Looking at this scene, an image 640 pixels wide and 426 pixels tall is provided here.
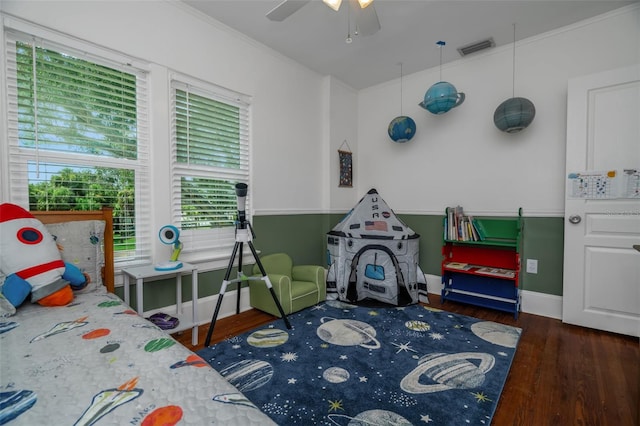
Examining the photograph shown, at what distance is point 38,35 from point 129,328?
6.52 feet

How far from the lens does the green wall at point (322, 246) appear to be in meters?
2.56

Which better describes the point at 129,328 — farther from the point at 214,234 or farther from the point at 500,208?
the point at 500,208

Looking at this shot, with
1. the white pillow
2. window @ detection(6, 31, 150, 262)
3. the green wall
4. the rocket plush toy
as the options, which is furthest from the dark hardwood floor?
window @ detection(6, 31, 150, 262)

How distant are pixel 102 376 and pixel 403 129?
133 inches

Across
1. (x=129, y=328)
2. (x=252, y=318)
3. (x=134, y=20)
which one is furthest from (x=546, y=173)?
(x=134, y=20)

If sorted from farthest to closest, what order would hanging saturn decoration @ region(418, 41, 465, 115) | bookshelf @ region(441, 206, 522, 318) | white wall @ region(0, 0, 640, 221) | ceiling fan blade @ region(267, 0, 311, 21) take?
1. bookshelf @ region(441, 206, 522, 318)
2. hanging saturn decoration @ region(418, 41, 465, 115)
3. white wall @ region(0, 0, 640, 221)
4. ceiling fan blade @ region(267, 0, 311, 21)

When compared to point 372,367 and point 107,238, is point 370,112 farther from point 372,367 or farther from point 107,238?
point 107,238

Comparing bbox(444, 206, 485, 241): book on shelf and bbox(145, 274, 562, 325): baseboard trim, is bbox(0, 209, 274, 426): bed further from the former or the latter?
bbox(444, 206, 485, 241): book on shelf

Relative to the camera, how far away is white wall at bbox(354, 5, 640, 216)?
8.73 ft

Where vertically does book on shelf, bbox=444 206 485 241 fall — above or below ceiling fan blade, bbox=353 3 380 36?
below

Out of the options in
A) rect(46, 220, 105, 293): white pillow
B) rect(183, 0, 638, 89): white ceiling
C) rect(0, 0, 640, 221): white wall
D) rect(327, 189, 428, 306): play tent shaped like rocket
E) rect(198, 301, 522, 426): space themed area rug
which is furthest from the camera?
rect(327, 189, 428, 306): play tent shaped like rocket

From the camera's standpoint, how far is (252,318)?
108 inches

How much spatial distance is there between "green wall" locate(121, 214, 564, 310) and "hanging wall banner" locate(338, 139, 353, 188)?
0.49 meters

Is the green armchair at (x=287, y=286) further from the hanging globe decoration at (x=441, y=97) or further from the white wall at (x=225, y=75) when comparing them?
the hanging globe decoration at (x=441, y=97)
